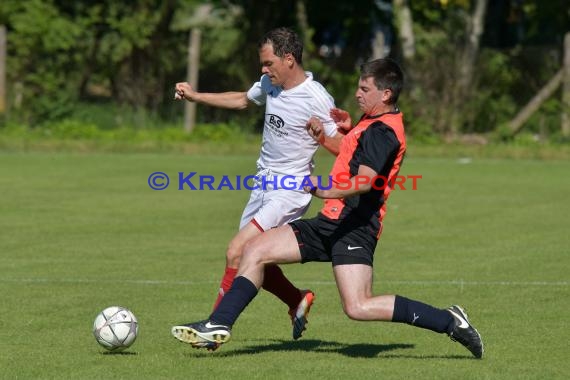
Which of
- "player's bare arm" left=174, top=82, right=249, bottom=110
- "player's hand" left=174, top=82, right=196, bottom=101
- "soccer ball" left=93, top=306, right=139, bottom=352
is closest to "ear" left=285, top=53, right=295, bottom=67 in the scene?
"player's bare arm" left=174, top=82, right=249, bottom=110

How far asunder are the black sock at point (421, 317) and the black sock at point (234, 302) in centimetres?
85

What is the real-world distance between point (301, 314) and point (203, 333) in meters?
1.07

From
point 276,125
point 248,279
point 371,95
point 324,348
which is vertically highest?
point 371,95

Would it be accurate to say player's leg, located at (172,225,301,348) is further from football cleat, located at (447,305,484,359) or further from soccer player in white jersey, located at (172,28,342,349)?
football cleat, located at (447,305,484,359)

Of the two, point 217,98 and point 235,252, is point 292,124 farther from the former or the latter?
point 235,252

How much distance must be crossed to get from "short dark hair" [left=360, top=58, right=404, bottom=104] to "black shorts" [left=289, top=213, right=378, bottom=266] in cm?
77

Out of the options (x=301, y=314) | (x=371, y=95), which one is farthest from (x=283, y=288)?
(x=371, y=95)

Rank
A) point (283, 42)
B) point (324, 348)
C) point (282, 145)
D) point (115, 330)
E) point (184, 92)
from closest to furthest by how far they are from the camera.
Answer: point (115, 330), point (324, 348), point (283, 42), point (282, 145), point (184, 92)

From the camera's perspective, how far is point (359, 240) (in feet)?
25.5

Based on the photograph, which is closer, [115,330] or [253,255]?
[253,255]

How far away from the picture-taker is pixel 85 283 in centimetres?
1118

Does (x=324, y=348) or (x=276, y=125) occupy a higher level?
(x=276, y=125)

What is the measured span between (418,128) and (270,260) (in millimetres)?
18672

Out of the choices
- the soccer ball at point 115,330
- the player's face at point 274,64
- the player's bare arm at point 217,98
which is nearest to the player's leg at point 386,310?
the soccer ball at point 115,330
